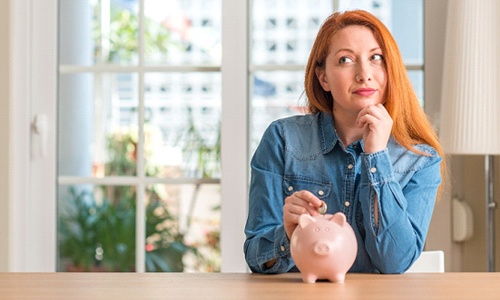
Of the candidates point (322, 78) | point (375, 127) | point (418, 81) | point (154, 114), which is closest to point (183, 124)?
point (154, 114)

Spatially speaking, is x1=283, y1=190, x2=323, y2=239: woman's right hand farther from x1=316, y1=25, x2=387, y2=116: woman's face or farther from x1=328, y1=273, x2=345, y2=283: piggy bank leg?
x1=316, y1=25, x2=387, y2=116: woman's face

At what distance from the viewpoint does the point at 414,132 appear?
6.86ft

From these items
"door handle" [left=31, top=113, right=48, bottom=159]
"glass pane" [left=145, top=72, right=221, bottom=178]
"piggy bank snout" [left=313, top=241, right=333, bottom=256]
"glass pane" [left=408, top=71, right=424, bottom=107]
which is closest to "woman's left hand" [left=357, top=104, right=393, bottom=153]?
"piggy bank snout" [left=313, top=241, right=333, bottom=256]

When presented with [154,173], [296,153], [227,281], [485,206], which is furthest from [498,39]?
[227,281]

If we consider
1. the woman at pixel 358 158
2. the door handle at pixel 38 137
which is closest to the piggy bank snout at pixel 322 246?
the woman at pixel 358 158

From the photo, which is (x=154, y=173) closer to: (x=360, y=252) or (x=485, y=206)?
(x=485, y=206)

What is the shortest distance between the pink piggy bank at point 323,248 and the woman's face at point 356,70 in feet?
1.54

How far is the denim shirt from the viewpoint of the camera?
72.5 inches

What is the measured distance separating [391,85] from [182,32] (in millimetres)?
1617

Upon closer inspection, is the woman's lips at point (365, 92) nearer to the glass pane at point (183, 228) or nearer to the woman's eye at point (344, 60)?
the woman's eye at point (344, 60)

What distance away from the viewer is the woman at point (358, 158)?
1.85 metres

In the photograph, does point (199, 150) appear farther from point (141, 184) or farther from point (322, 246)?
point (322, 246)

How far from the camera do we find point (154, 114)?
11.3 feet

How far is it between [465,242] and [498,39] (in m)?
0.79
